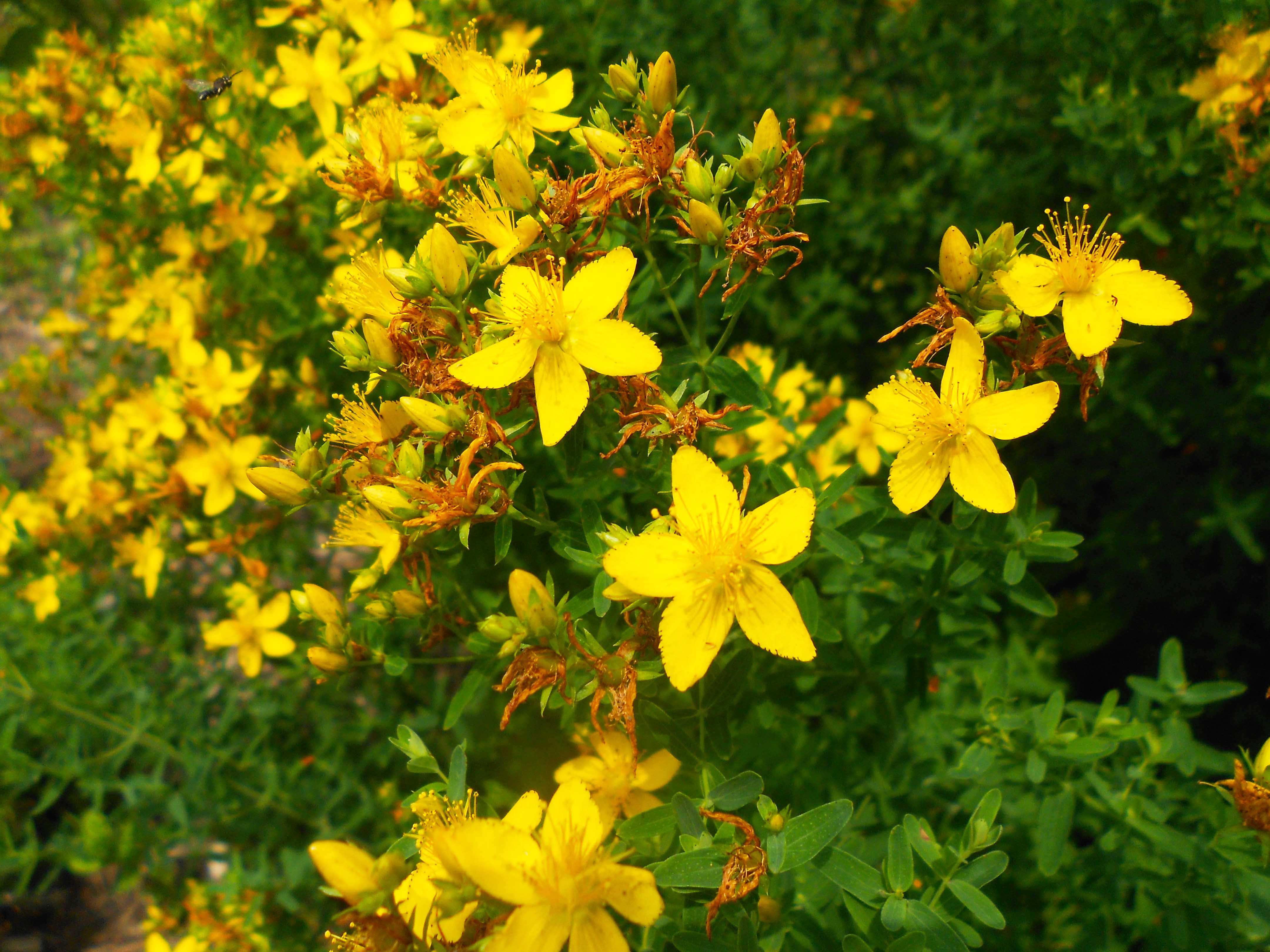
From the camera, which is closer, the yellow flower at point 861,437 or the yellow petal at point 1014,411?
the yellow petal at point 1014,411

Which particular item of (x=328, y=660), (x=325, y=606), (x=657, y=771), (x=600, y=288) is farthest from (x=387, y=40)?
(x=657, y=771)

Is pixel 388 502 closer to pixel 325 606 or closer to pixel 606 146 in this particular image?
pixel 325 606

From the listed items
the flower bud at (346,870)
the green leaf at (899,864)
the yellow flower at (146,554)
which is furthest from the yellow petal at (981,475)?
the yellow flower at (146,554)

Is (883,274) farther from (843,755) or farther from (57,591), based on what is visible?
(57,591)

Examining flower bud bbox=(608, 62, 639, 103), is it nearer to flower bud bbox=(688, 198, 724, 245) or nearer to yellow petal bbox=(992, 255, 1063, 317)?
flower bud bbox=(688, 198, 724, 245)

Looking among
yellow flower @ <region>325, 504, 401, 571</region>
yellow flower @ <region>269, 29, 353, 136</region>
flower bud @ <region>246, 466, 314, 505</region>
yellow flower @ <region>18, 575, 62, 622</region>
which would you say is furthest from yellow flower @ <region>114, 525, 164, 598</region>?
yellow flower @ <region>269, 29, 353, 136</region>

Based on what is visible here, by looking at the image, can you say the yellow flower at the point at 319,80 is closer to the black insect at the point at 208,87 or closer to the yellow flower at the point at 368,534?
the black insect at the point at 208,87
